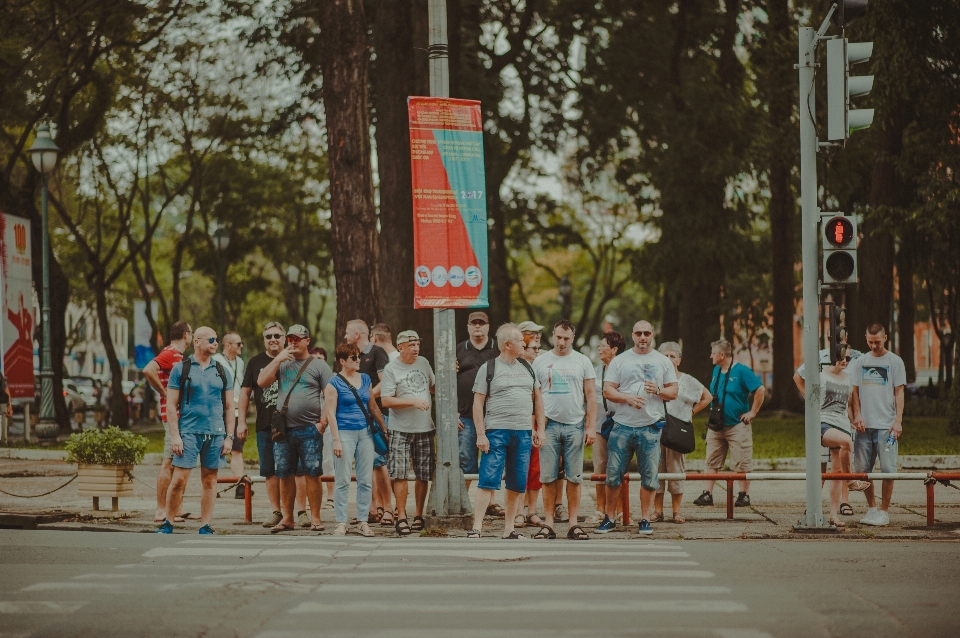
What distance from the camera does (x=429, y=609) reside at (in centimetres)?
752

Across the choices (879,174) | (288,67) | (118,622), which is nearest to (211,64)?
(288,67)

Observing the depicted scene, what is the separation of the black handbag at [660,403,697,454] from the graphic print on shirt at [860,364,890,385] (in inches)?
74.6

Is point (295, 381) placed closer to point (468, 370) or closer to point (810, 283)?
point (468, 370)

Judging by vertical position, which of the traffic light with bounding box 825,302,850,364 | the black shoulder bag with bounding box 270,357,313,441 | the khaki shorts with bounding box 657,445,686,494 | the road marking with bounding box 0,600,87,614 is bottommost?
the road marking with bounding box 0,600,87,614

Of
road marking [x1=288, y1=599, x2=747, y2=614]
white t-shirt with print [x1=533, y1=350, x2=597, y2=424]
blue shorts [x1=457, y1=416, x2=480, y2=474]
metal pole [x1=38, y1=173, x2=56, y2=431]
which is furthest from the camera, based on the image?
metal pole [x1=38, y1=173, x2=56, y2=431]

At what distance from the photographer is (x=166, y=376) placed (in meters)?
13.3

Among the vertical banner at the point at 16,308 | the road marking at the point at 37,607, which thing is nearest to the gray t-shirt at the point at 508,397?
the road marking at the point at 37,607

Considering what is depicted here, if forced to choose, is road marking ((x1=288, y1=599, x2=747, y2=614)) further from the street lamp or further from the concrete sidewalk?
the street lamp

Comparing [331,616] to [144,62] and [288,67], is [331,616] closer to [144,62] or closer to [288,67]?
[288,67]

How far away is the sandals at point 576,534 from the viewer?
11875 millimetres

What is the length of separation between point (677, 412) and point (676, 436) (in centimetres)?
26

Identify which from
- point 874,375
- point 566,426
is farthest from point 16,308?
point 874,375

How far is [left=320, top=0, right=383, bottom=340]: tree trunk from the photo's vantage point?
1712 centimetres

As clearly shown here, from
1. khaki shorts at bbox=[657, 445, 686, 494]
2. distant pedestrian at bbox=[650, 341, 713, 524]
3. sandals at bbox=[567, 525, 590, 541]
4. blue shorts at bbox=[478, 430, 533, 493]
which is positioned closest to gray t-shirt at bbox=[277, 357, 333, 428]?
blue shorts at bbox=[478, 430, 533, 493]
